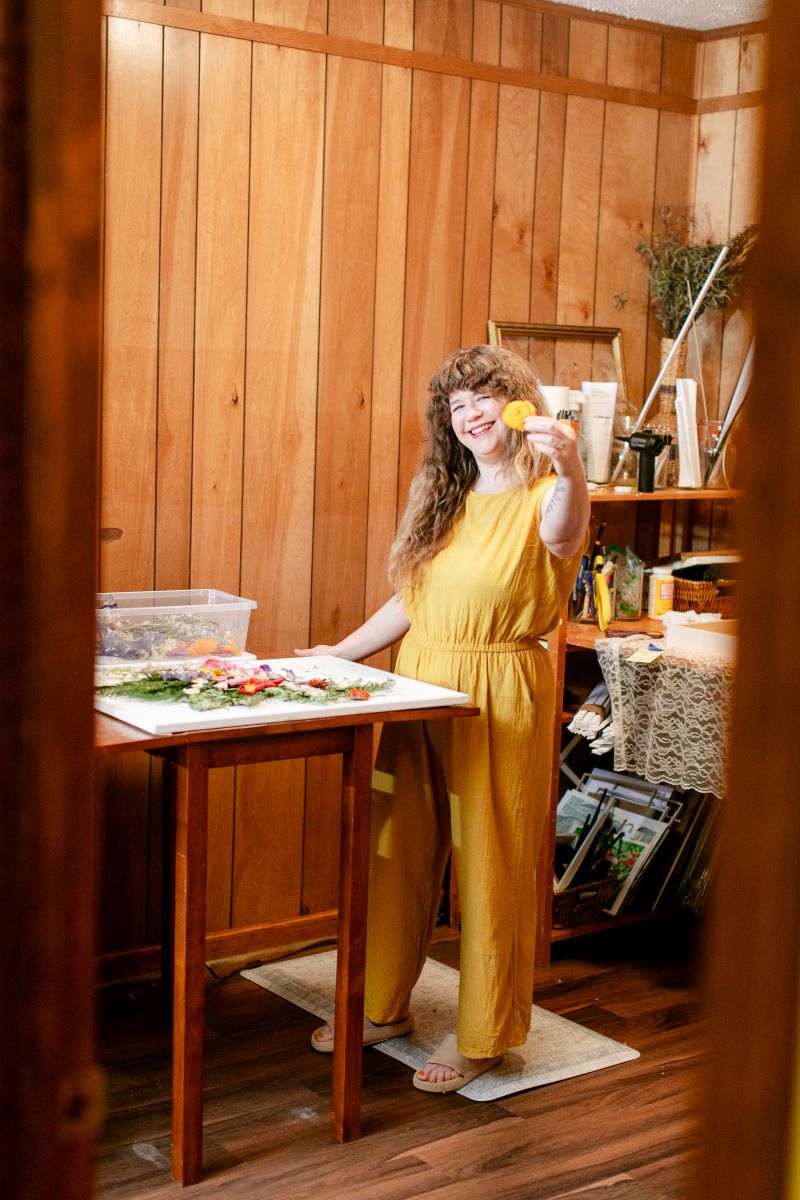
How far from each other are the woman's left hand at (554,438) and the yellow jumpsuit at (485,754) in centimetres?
23

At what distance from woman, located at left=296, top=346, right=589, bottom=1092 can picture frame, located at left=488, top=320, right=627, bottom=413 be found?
0.95 metres

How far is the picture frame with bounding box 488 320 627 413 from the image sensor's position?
375 centimetres

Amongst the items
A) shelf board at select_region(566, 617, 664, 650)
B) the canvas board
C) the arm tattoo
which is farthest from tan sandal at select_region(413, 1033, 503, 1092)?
the arm tattoo

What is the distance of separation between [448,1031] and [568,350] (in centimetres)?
191

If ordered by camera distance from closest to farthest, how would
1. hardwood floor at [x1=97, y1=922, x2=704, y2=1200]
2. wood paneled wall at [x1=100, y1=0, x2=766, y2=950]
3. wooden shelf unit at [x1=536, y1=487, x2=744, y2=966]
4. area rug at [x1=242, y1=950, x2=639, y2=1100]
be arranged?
1. hardwood floor at [x1=97, y1=922, x2=704, y2=1200]
2. area rug at [x1=242, y1=950, x2=639, y2=1100]
3. wood paneled wall at [x1=100, y1=0, x2=766, y2=950]
4. wooden shelf unit at [x1=536, y1=487, x2=744, y2=966]

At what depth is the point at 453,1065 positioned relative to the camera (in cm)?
283

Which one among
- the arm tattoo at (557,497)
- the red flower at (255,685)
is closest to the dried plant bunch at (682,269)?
the arm tattoo at (557,497)

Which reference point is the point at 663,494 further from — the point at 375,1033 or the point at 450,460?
the point at 375,1033

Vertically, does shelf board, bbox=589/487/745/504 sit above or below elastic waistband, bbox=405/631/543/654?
above

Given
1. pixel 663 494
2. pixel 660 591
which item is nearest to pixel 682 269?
pixel 663 494

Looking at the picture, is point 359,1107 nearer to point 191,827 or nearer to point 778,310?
point 191,827

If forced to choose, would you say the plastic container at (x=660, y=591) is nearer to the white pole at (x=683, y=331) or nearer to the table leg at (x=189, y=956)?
the white pole at (x=683, y=331)

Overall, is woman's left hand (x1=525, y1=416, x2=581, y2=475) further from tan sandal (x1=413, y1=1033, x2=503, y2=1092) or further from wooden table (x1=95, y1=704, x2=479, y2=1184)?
tan sandal (x1=413, y1=1033, x2=503, y2=1092)

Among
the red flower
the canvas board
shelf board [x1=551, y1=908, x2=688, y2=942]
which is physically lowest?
shelf board [x1=551, y1=908, x2=688, y2=942]
